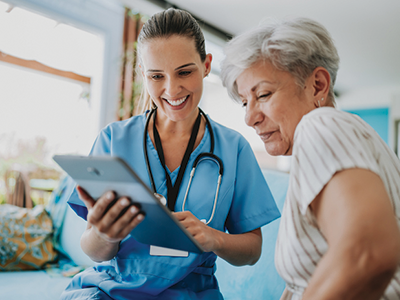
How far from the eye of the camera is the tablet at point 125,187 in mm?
559

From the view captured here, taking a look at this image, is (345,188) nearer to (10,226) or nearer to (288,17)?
(288,17)

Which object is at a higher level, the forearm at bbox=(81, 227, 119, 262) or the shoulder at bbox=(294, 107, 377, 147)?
the shoulder at bbox=(294, 107, 377, 147)

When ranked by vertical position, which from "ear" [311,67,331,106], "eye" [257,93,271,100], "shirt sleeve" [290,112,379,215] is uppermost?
"ear" [311,67,331,106]

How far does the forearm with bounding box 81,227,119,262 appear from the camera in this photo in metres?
0.89

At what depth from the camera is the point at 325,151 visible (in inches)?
20.1


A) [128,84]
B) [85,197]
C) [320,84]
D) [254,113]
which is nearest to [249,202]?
[254,113]

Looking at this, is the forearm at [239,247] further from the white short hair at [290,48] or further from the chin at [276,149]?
the white short hair at [290,48]

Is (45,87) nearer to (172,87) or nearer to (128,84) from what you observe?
(128,84)

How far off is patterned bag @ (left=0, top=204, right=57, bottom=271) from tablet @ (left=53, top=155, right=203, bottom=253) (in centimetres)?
146

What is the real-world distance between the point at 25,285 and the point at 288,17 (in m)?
1.69

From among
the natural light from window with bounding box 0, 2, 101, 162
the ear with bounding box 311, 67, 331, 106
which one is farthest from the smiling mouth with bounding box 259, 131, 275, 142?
the natural light from window with bounding box 0, 2, 101, 162

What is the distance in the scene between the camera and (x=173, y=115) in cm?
111

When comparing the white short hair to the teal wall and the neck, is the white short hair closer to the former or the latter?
the neck

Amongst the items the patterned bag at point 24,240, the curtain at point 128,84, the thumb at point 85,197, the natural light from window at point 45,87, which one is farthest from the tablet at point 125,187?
the curtain at point 128,84
